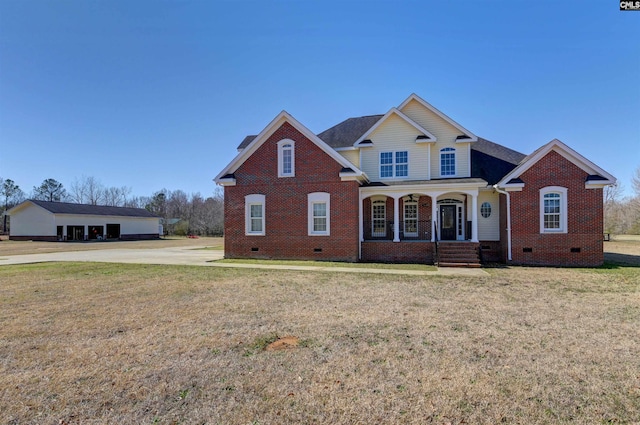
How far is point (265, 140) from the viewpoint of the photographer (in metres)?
18.8

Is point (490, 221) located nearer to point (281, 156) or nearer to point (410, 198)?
point (410, 198)

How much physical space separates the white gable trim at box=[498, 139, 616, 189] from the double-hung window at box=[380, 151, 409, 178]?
16.8 ft

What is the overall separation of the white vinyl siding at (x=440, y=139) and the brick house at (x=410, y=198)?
0.06m

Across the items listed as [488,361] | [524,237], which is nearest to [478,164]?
[524,237]

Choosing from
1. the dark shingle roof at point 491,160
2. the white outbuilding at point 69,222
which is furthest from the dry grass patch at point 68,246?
the dark shingle roof at point 491,160

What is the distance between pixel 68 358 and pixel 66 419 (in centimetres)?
190

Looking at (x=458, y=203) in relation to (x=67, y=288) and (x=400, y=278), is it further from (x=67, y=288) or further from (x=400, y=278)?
(x=67, y=288)

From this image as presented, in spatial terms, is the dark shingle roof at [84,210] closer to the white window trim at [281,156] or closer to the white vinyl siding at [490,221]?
the white window trim at [281,156]

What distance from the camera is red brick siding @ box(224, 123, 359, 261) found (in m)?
17.5

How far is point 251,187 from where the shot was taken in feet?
62.5

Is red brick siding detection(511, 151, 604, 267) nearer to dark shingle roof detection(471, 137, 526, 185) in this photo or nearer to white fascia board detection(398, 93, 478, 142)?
dark shingle roof detection(471, 137, 526, 185)

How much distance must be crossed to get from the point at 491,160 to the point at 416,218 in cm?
583

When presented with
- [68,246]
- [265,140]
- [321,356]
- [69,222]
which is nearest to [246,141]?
[265,140]

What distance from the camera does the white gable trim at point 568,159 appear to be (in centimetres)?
1541
